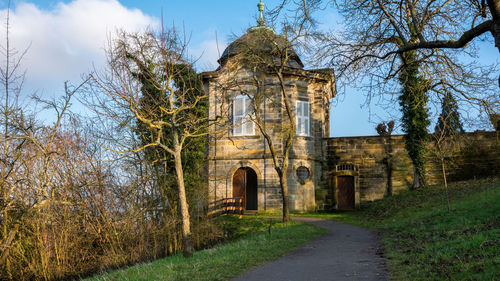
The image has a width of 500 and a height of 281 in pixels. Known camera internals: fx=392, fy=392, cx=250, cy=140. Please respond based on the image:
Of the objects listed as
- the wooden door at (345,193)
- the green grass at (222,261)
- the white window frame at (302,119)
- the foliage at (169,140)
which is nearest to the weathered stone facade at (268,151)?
the white window frame at (302,119)

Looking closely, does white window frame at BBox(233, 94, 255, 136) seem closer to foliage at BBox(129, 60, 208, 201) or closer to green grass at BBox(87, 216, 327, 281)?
foliage at BBox(129, 60, 208, 201)

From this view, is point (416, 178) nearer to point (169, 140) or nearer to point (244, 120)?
point (244, 120)

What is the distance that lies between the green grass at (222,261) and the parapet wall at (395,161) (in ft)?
32.7

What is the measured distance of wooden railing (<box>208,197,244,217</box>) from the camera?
19.4 metres

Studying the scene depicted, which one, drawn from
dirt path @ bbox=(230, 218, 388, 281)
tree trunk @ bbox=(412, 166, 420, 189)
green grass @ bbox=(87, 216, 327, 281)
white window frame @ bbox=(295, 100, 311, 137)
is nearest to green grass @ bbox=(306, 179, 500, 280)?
dirt path @ bbox=(230, 218, 388, 281)

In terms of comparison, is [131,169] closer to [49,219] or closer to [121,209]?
[121,209]

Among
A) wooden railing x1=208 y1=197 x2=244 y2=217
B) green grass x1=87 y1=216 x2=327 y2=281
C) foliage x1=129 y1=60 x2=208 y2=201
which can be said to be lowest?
green grass x1=87 y1=216 x2=327 y2=281

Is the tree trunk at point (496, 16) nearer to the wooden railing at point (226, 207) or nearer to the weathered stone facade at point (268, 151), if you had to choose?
the wooden railing at point (226, 207)

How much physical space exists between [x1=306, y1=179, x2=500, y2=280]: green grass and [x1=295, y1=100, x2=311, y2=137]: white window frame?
531 cm

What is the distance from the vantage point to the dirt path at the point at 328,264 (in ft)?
22.6

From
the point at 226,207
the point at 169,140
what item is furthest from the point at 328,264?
the point at 226,207

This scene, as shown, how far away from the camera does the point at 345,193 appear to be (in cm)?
2339

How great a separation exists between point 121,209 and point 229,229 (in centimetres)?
563

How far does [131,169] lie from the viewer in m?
12.7
